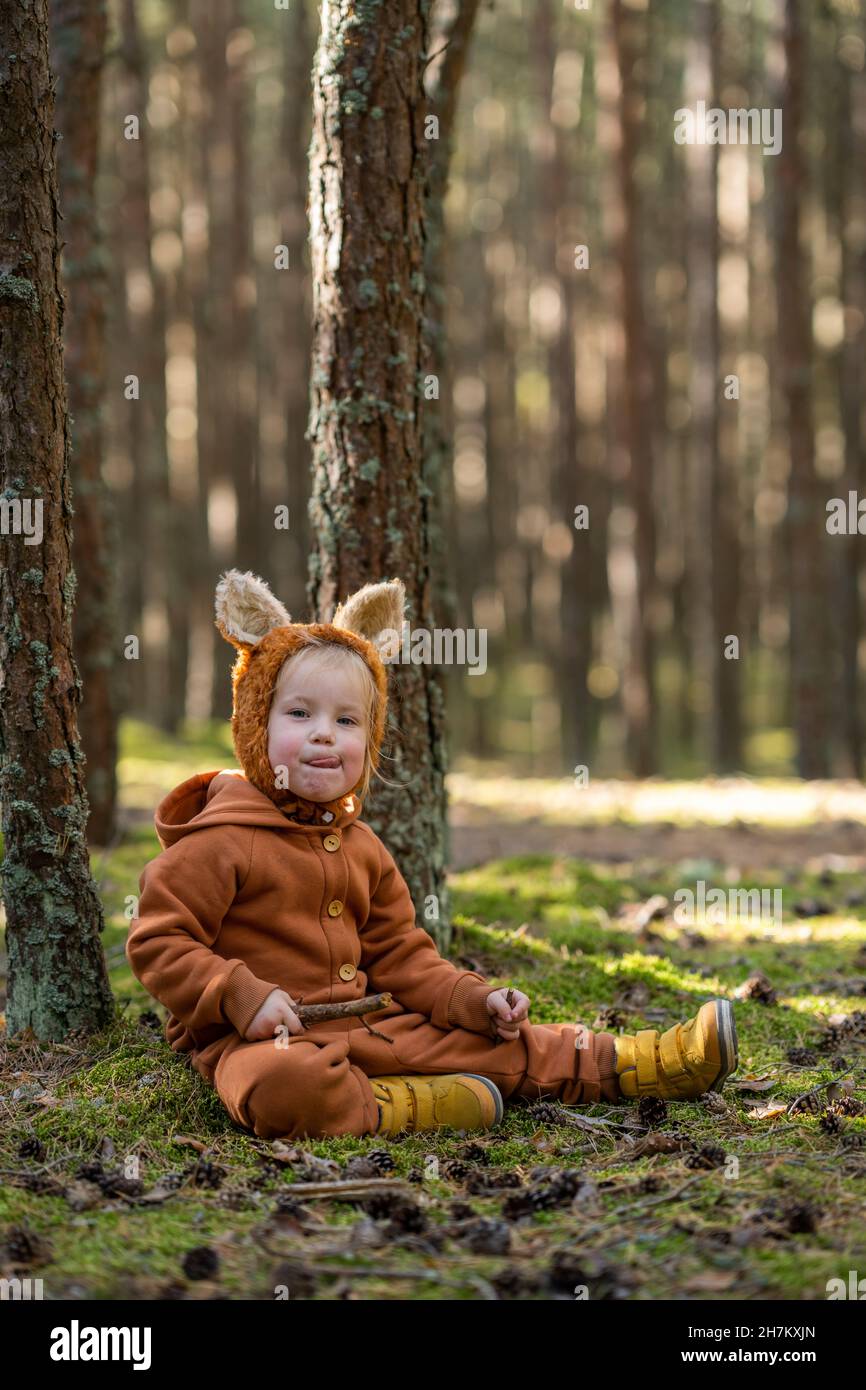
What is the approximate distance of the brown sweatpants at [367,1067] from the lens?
354 centimetres

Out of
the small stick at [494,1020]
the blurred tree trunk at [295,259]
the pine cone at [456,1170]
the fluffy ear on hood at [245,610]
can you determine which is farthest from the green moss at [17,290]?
the blurred tree trunk at [295,259]

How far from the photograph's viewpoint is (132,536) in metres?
21.1

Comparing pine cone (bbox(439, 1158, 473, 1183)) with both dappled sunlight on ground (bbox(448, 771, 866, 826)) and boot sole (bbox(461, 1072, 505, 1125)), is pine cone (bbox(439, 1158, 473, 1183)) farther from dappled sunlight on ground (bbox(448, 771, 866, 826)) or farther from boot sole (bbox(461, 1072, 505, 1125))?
dappled sunlight on ground (bbox(448, 771, 866, 826))

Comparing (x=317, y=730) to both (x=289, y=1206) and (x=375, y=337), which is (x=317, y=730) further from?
(x=375, y=337)

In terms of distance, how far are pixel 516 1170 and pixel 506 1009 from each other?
0.53 metres

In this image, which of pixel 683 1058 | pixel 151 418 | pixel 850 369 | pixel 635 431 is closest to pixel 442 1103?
pixel 683 1058

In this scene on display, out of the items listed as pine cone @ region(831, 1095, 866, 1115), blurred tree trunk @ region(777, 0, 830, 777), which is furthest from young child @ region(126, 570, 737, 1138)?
blurred tree trunk @ region(777, 0, 830, 777)

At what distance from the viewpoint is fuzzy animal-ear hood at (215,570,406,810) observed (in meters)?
3.97

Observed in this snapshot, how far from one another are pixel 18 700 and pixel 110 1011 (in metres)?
1.16

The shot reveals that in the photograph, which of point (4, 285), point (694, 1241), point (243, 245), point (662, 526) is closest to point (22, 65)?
point (4, 285)

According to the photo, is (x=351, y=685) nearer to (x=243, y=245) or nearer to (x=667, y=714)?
(x=243, y=245)

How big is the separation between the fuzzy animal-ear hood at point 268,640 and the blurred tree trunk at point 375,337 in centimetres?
68

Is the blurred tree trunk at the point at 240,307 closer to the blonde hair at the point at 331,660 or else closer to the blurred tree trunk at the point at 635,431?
the blurred tree trunk at the point at 635,431

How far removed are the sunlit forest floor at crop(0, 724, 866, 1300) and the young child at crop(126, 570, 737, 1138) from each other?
122 millimetres
